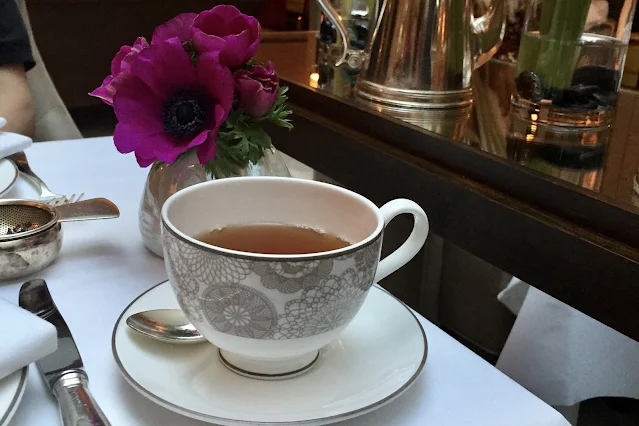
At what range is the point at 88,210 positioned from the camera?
0.50 meters

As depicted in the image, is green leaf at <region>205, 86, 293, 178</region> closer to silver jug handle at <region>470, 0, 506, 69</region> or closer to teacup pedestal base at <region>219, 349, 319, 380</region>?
teacup pedestal base at <region>219, 349, 319, 380</region>

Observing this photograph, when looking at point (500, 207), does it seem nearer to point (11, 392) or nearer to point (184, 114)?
point (184, 114)

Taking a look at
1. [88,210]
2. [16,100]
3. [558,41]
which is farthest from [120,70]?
[16,100]

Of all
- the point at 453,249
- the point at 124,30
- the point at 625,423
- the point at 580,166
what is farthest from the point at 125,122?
the point at 124,30

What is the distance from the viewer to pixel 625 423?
3.23ft

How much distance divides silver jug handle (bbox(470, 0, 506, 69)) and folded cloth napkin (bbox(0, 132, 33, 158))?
0.53 m

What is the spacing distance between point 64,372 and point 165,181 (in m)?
0.17

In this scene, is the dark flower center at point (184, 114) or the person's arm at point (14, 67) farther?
the person's arm at point (14, 67)

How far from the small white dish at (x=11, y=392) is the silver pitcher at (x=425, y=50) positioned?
0.58 m

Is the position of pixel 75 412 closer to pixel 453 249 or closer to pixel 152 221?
pixel 152 221

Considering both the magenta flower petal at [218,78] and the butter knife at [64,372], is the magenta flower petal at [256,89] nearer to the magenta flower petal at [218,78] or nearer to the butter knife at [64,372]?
the magenta flower petal at [218,78]

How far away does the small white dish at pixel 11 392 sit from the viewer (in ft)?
0.93

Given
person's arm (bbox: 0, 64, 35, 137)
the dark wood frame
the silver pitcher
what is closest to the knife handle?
the dark wood frame

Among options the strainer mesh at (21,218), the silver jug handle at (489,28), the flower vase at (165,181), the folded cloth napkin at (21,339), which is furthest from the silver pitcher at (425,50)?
the folded cloth napkin at (21,339)
